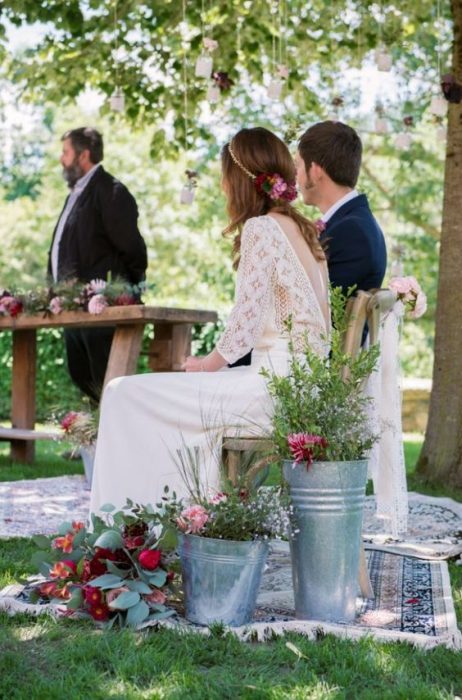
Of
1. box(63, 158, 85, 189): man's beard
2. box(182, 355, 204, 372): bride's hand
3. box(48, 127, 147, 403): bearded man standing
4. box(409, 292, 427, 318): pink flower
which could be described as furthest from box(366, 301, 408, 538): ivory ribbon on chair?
Result: box(63, 158, 85, 189): man's beard

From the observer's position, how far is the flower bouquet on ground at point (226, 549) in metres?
3.00

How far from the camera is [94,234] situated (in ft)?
22.5

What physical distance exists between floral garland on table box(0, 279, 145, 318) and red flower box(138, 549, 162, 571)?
3010mm

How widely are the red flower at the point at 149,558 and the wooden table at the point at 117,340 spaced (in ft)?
9.25

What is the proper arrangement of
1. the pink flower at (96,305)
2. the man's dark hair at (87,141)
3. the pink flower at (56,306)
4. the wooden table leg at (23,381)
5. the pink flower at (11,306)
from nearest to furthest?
the pink flower at (96,305) < the pink flower at (56,306) < the pink flower at (11,306) < the man's dark hair at (87,141) < the wooden table leg at (23,381)

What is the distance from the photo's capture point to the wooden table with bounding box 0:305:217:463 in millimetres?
5926

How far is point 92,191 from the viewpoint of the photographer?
6910mm

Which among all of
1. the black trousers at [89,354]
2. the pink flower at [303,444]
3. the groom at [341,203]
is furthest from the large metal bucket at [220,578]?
the black trousers at [89,354]

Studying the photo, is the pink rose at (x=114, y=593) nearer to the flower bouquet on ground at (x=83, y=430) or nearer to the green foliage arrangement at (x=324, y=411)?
the green foliage arrangement at (x=324, y=411)

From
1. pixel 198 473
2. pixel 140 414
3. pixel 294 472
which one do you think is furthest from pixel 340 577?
A: pixel 140 414

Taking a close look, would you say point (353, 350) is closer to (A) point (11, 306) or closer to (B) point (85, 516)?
(B) point (85, 516)

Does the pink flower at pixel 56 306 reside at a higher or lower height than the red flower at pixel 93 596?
higher

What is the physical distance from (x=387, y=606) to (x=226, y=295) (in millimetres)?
19109

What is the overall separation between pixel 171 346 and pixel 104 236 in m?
0.94
